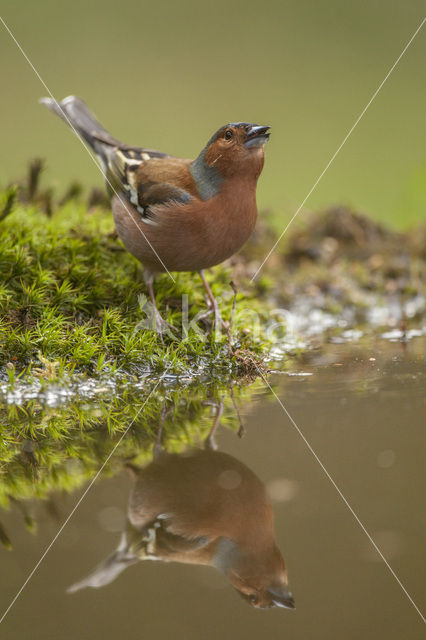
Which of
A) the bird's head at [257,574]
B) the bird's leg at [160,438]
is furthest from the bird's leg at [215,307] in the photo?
the bird's head at [257,574]

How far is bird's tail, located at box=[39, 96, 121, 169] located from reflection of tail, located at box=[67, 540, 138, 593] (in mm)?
4157

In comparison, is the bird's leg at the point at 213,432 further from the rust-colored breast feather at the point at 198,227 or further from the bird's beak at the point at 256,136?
the bird's beak at the point at 256,136

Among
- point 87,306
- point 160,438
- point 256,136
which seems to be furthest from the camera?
point 87,306

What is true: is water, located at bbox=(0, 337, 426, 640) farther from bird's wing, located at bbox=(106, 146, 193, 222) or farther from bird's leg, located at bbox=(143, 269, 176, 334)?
bird's wing, located at bbox=(106, 146, 193, 222)

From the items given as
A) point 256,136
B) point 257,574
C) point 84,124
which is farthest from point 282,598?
point 84,124

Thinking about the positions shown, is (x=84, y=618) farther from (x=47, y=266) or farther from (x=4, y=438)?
(x=47, y=266)

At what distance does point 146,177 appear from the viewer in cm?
509

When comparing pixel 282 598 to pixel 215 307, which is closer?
pixel 282 598

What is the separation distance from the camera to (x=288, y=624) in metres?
1.97

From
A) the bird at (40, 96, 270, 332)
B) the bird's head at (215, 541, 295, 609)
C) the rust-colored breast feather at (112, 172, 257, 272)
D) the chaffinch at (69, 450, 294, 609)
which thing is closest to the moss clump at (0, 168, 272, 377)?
the bird at (40, 96, 270, 332)

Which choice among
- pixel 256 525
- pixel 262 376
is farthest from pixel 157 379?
pixel 256 525

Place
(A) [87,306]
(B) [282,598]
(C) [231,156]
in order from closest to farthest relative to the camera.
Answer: (B) [282,598], (C) [231,156], (A) [87,306]

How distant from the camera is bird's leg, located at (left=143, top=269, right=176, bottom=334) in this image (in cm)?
496

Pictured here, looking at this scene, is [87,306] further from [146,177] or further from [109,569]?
[109,569]
